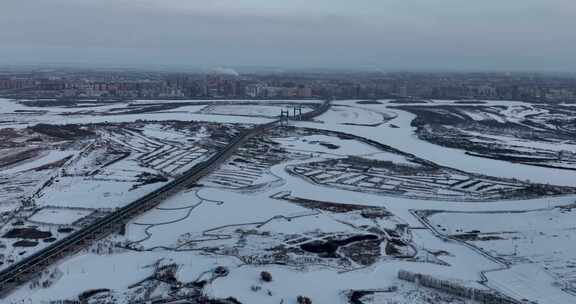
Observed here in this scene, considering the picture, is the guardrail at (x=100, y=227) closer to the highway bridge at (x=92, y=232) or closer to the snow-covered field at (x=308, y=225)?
the highway bridge at (x=92, y=232)

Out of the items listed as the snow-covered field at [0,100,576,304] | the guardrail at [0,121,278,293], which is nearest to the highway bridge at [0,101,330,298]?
the guardrail at [0,121,278,293]

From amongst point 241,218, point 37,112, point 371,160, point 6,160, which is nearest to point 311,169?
point 371,160

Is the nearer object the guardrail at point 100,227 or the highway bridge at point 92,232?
the highway bridge at point 92,232

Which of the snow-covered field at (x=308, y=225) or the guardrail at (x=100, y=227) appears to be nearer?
the snow-covered field at (x=308, y=225)

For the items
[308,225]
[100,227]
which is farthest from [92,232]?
[308,225]

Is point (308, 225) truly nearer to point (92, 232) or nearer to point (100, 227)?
point (100, 227)

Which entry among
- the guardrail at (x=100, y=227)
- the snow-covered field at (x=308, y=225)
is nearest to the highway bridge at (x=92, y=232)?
the guardrail at (x=100, y=227)

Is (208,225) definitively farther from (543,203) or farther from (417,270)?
(543,203)
